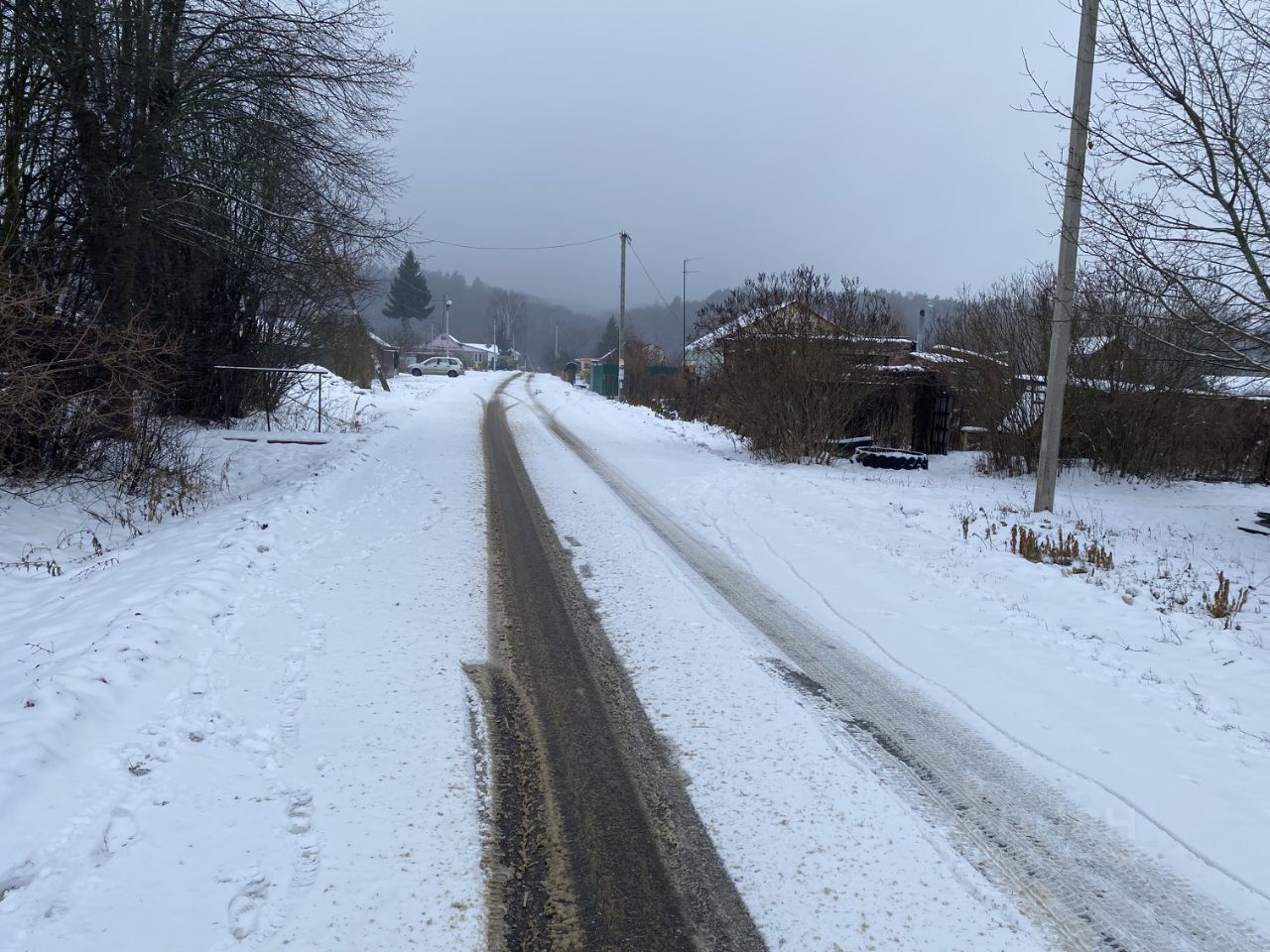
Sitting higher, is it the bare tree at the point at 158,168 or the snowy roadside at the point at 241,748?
the bare tree at the point at 158,168

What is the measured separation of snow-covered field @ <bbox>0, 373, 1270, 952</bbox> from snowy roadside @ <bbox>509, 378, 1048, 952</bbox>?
0.01 meters

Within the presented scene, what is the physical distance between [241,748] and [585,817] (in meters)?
1.75

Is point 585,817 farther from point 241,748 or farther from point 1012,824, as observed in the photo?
point 1012,824

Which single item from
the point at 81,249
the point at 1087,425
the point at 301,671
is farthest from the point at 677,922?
the point at 1087,425

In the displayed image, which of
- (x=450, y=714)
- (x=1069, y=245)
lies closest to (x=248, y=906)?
(x=450, y=714)

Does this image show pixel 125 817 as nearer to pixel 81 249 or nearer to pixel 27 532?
pixel 27 532

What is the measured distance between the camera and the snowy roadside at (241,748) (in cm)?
270

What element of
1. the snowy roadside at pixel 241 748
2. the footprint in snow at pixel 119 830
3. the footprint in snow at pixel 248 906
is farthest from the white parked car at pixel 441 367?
the footprint in snow at pixel 248 906

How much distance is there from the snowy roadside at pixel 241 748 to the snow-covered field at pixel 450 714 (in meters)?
0.02

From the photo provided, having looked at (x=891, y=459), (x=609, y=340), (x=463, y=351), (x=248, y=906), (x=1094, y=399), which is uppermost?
(x=609, y=340)

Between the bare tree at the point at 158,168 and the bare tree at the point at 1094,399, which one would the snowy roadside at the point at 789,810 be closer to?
the bare tree at the point at 158,168

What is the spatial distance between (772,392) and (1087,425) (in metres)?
6.54

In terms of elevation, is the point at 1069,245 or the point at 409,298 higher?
the point at 409,298

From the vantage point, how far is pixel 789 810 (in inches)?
135
